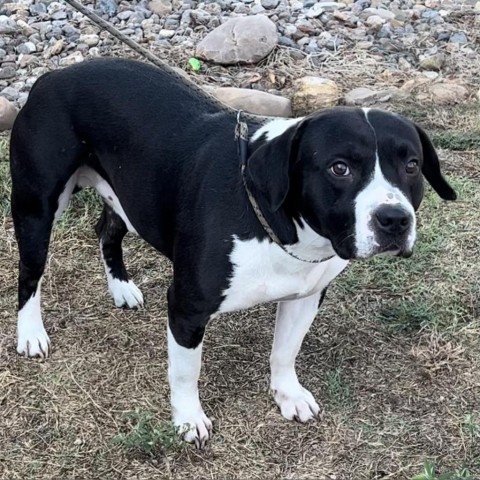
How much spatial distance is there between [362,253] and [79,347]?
5.81 ft

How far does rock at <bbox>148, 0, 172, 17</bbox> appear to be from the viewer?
24.1 feet

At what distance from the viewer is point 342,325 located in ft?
14.0

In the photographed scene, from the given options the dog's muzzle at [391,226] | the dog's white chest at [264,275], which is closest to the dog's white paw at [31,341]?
the dog's white chest at [264,275]

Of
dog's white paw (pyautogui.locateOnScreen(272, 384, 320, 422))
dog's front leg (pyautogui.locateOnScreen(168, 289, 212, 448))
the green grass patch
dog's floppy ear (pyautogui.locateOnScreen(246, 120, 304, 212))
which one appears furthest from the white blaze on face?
the green grass patch

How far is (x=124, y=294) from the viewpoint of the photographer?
4.32 meters

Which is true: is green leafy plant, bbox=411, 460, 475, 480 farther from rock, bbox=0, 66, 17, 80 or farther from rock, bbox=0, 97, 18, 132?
rock, bbox=0, 66, 17, 80

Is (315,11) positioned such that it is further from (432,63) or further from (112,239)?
(112,239)

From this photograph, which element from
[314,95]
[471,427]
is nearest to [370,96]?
[314,95]

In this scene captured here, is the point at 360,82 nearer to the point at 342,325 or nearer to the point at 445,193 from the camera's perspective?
the point at 342,325

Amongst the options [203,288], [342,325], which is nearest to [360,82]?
[342,325]

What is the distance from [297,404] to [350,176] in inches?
50.2

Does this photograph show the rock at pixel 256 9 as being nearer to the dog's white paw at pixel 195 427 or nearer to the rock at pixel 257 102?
the rock at pixel 257 102

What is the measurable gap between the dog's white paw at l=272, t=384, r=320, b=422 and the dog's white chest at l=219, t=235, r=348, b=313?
65 centimetres

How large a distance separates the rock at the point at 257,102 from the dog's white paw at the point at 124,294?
201 centimetres
